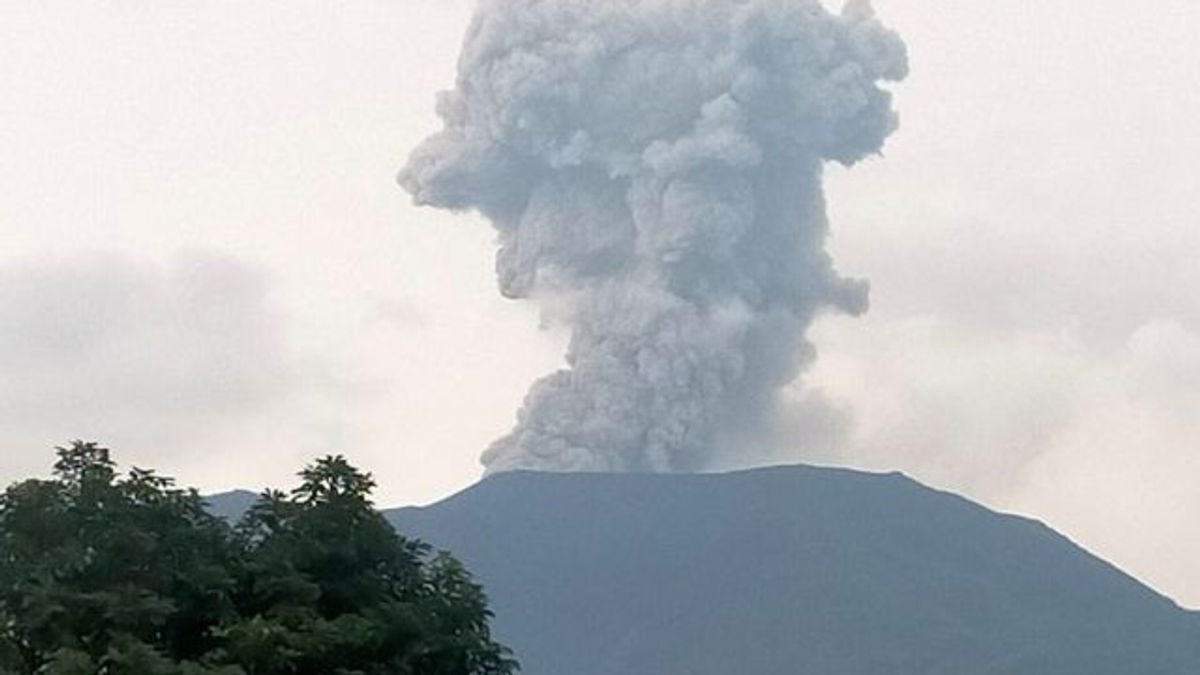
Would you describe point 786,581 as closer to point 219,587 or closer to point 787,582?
point 787,582

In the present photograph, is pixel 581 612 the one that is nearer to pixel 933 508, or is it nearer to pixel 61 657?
pixel 933 508

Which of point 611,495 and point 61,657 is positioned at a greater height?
point 611,495

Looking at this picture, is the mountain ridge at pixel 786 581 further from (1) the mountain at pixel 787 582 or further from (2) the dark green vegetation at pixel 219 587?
(2) the dark green vegetation at pixel 219 587

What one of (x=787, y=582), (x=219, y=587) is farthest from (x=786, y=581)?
(x=219, y=587)

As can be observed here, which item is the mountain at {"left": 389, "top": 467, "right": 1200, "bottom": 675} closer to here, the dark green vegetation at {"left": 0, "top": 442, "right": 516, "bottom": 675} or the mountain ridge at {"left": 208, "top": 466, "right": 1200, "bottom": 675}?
the mountain ridge at {"left": 208, "top": 466, "right": 1200, "bottom": 675}

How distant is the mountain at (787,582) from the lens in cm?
12800

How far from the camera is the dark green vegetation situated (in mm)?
→ 14727

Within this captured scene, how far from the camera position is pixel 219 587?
1553cm

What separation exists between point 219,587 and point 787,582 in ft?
408

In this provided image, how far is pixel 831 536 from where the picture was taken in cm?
14712

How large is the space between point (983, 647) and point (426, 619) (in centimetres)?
A: 11625

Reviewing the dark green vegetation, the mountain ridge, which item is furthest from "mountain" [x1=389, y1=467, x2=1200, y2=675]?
the dark green vegetation

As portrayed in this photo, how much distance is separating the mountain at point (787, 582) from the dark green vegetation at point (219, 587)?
337ft

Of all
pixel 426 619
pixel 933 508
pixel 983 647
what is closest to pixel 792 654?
pixel 983 647
